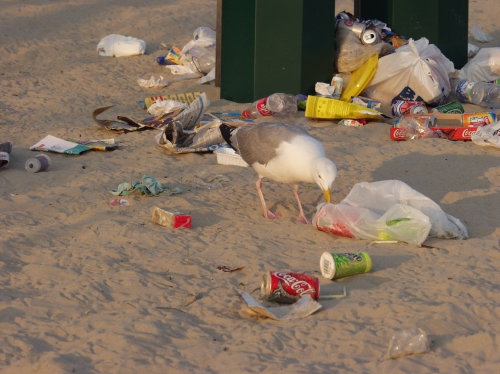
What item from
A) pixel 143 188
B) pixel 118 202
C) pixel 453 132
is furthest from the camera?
pixel 453 132

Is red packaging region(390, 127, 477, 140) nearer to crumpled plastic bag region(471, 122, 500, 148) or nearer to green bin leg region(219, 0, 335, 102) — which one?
crumpled plastic bag region(471, 122, 500, 148)

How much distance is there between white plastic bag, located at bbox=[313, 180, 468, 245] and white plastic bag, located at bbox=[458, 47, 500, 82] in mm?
5008

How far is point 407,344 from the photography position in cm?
293

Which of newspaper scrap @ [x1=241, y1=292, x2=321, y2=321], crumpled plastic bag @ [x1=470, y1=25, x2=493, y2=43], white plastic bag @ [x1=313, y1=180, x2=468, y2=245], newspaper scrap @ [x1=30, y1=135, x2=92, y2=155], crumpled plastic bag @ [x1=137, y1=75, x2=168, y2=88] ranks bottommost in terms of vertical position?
crumpled plastic bag @ [x1=137, y1=75, x2=168, y2=88]

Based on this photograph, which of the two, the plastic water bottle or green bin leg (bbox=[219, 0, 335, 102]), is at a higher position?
green bin leg (bbox=[219, 0, 335, 102])

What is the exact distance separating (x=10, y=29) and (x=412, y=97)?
7160 millimetres

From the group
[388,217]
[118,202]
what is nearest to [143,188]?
[118,202]

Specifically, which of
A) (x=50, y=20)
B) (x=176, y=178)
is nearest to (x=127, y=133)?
(x=176, y=178)

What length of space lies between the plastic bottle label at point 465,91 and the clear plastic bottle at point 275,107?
83.7 inches

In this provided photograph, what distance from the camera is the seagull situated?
475 cm

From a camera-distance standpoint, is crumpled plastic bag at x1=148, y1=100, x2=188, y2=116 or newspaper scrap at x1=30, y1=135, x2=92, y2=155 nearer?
newspaper scrap at x1=30, y1=135, x2=92, y2=155

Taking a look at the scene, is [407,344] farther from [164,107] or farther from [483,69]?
[483,69]

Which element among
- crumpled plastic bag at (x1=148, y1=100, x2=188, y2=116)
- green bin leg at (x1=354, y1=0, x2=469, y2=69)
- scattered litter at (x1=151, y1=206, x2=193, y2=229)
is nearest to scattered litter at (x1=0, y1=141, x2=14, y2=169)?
crumpled plastic bag at (x1=148, y1=100, x2=188, y2=116)

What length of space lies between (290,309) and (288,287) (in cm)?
13
